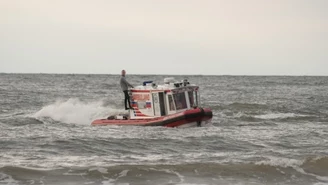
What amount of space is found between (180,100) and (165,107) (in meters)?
0.66

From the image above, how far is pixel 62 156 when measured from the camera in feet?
47.1

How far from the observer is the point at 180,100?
22.0m

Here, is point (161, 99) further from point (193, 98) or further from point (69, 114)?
point (69, 114)

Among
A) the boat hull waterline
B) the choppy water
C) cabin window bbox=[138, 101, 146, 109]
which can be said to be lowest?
the choppy water

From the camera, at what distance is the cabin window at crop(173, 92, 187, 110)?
861 inches

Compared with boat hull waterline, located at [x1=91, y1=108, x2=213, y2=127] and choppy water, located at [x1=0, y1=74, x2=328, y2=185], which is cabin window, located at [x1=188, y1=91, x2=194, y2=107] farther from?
choppy water, located at [x1=0, y1=74, x2=328, y2=185]

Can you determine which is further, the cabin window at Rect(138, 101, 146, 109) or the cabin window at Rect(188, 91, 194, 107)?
the cabin window at Rect(188, 91, 194, 107)

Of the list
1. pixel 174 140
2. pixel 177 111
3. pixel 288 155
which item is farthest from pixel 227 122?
pixel 288 155

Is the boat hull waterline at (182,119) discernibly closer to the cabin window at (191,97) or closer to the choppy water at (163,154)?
the choppy water at (163,154)

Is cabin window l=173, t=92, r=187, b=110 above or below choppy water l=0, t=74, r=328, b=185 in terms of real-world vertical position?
above

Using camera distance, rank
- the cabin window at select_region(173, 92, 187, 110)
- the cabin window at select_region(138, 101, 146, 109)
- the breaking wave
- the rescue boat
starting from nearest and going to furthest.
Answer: the rescue boat → the cabin window at select_region(173, 92, 187, 110) → the cabin window at select_region(138, 101, 146, 109) → the breaking wave

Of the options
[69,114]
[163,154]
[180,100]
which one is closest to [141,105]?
[180,100]

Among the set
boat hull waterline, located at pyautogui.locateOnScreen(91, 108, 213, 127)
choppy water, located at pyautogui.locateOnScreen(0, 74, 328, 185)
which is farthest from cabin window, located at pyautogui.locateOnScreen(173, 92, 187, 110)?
choppy water, located at pyautogui.locateOnScreen(0, 74, 328, 185)

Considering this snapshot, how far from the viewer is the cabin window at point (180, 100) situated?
861 inches
